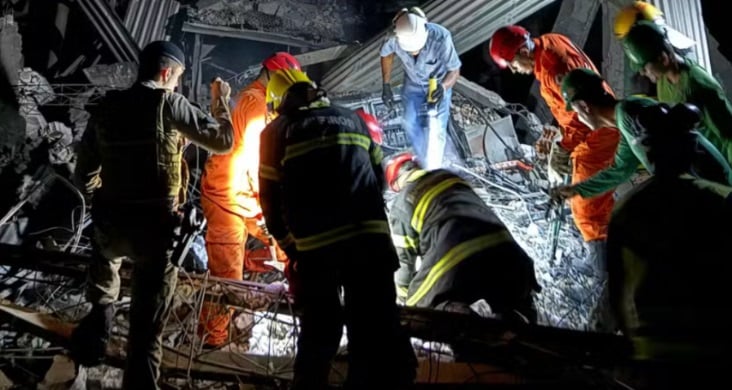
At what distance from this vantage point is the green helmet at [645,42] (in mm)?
4254

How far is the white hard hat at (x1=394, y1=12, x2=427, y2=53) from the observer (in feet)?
20.9

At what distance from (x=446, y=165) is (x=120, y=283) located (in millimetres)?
4331

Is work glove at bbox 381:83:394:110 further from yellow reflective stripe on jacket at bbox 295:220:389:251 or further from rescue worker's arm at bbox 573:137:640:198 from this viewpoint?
yellow reflective stripe on jacket at bbox 295:220:389:251

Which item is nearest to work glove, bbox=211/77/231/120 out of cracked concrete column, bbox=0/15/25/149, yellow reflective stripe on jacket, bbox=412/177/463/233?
yellow reflective stripe on jacket, bbox=412/177/463/233

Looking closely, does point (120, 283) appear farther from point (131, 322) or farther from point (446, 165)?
point (446, 165)

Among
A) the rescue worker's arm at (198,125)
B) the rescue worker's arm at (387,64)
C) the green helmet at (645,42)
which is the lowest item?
the rescue worker's arm at (198,125)

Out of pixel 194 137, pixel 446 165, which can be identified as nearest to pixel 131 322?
pixel 194 137

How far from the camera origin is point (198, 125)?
12.0 feet

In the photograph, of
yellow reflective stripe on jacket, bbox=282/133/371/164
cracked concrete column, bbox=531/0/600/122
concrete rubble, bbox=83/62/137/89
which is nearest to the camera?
yellow reflective stripe on jacket, bbox=282/133/371/164

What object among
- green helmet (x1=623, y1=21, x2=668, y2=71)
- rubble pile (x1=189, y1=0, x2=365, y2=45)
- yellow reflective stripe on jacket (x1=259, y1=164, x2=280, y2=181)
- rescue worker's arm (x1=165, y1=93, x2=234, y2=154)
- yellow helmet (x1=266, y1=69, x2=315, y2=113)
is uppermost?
rubble pile (x1=189, y1=0, x2=365, y2=45)

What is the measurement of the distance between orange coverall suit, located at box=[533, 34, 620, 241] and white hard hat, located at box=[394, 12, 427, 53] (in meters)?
1.26

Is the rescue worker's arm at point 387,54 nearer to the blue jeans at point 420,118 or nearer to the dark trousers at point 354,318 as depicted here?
the blue jeans at point 420,118

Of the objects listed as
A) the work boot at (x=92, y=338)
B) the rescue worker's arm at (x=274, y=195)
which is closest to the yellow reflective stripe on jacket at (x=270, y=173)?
the rescue worker's arm at (x=274, y=195)

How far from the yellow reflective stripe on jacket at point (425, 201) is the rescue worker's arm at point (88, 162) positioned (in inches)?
82.7
